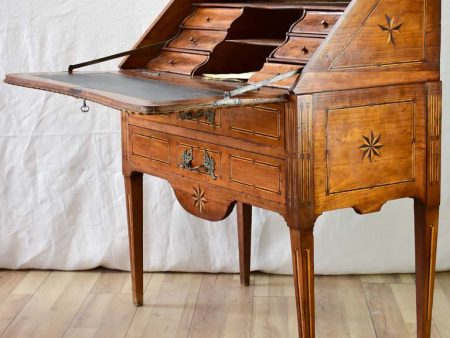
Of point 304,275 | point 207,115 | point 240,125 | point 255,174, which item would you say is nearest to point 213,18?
point 207,115

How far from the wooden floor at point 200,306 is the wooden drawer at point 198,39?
3.09 ft

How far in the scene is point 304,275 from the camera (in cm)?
→ 256

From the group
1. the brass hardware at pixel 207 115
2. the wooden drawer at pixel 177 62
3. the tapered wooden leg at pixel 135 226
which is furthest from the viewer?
the tapered wooden leg at pixel 135 226

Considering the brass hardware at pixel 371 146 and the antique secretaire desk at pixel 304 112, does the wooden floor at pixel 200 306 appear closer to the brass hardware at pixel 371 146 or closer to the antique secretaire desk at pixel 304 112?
the antique secretaire desk at pixel 304 112

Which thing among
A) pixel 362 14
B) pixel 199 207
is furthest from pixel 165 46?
pixel 362 14

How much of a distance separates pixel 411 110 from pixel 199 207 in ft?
2.31

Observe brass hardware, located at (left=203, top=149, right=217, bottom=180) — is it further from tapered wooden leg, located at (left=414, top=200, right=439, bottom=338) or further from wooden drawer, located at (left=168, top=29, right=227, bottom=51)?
tapered wooden leg, located at (left=414, top=200, right=439, bottom=338)

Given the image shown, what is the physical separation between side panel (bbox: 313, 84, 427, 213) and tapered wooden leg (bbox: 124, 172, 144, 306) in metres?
0.94

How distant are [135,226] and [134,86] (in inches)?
32.1

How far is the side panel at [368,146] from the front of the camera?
2500 millimetres

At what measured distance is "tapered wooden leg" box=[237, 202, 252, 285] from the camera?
11.8ft

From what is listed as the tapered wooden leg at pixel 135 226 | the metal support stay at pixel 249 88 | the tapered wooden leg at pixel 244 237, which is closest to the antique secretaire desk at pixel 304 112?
the metal support stay at pixel 249 88

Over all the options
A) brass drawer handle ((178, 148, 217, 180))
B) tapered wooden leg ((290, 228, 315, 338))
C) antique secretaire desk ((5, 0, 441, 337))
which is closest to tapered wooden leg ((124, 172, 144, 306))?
antique secretaire desk ((5, 0, 441, 337))

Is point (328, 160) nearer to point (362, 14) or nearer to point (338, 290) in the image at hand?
point (362, 14)
